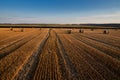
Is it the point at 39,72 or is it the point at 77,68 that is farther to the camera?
the point at 77,68

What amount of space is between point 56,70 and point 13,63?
8.83ft

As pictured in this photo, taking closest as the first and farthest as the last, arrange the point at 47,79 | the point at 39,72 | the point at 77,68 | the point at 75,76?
the point at 47,79 < the point at 75,76 < the point at 39,72 < the point at 77,68

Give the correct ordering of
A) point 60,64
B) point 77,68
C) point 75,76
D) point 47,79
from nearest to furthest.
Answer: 1. point 47,79
2. point 75,76
3. point 77,68
4. point 60,64

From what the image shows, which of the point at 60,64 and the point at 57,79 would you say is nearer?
the point at 57,79

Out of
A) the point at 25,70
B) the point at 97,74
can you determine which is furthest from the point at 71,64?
the point at 25,70

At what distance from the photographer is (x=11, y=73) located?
746 cm

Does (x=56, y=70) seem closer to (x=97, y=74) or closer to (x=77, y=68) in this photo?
(x=77, y=68)

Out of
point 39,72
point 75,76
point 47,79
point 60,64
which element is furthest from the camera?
point 60,64

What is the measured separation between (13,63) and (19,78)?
2.74 metres

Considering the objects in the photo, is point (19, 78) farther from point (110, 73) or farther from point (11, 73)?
point (110, 73)

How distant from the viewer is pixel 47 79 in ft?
22.0

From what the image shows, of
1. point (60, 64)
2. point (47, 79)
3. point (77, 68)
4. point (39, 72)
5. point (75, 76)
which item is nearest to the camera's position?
point (47, 79)

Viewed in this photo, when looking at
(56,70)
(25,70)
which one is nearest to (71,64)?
(56,70)

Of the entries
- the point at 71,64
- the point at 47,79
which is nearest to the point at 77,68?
the point at 71,64
